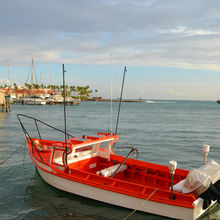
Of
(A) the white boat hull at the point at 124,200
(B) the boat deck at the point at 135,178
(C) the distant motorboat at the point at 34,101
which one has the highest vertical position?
(C) the distant motorboat at the point at 34,101

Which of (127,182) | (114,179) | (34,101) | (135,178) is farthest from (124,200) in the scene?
(34,101)

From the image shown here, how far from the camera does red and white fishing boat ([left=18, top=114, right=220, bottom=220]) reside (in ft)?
22.0

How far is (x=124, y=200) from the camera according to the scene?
7.43 meters

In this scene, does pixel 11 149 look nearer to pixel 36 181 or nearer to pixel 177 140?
pixel 36 181

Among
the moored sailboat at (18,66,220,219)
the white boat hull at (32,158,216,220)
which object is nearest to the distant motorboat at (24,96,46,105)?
the moored sailboat at (18,66,220,219)

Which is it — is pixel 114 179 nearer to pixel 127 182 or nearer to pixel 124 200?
pixel 127 182

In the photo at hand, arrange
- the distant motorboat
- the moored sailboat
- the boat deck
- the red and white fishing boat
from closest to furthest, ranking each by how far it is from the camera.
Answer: the moored sailboat < the red and white fishing boat < the boat deck < the distant motorboat

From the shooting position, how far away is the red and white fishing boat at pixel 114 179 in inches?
264

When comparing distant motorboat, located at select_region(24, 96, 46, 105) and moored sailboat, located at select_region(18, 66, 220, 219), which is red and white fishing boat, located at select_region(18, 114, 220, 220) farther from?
distant motorboat, located at select_region(24, 96, 46, 105)

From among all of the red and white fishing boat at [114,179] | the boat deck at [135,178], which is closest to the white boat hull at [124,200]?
the red and white fishing boat at [114,179]

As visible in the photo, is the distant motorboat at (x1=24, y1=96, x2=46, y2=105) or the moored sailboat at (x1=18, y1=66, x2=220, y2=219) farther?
the distant motorboat at (x1=24, y1=96, x2=46, y2=105)

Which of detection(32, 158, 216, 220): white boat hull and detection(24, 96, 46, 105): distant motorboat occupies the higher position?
detection(24, 96, 46, 105): distant motorboat

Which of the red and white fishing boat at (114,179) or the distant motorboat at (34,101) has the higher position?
the distant motorboat at (34,101)

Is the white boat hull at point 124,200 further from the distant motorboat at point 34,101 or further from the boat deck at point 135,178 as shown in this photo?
the distant motorboat at point 34,101
